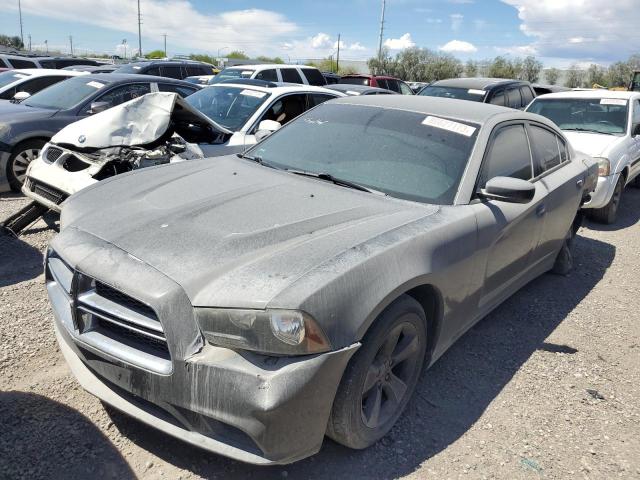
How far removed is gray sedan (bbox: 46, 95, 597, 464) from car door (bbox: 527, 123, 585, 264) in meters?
0.17

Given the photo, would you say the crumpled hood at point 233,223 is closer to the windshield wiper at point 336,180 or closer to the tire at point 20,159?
the windshield wiper at point 336,180

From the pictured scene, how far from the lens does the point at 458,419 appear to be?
288cm

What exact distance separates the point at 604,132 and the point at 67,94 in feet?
25.5

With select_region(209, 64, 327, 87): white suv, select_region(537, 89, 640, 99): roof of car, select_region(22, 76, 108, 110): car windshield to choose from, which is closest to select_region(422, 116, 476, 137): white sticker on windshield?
select_region(22, 76, 108, 110): car windshield

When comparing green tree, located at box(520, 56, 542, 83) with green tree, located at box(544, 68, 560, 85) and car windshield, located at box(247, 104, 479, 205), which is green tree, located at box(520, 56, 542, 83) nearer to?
green tree, located at box(544, 68, 560, 85)

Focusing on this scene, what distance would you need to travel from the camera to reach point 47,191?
4.77 m

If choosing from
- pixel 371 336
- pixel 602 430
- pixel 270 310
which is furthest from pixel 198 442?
pixel 602 430

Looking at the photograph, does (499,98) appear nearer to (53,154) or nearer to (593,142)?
(593,142)

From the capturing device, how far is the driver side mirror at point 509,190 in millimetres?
2957

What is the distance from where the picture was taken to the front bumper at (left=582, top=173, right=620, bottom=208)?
258 inches

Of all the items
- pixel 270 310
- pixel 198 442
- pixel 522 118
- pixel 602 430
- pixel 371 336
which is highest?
pixel 522 118

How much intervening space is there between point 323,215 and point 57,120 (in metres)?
5.44

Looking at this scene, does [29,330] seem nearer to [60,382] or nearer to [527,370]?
[60,382]

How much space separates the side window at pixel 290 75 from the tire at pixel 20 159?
7.90 meters
